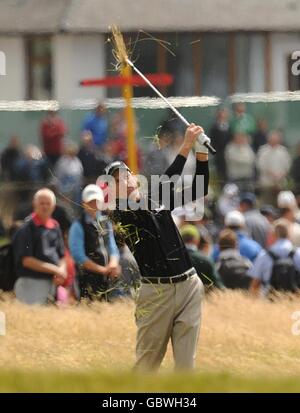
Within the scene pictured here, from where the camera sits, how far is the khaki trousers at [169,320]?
1055 cm

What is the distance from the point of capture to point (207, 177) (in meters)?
10.6

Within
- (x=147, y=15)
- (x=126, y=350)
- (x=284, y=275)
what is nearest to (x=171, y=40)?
(x=147, y=15)

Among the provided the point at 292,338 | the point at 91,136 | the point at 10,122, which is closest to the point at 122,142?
the point at 91,136

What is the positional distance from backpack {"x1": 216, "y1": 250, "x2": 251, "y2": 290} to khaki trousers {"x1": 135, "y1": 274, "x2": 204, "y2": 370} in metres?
4.42

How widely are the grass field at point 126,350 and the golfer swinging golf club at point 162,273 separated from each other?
0.60ft

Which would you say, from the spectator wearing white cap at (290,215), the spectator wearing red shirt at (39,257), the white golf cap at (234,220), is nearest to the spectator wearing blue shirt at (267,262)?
the spectator wearing white cap at (290,215)

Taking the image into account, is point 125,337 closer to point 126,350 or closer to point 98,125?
point 126,350

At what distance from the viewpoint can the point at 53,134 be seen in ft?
57.5

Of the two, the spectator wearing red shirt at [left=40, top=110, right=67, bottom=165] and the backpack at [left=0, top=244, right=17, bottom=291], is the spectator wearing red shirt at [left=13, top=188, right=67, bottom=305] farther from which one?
the spectator wearing red shirt at [left=40, top=110, right=67, bottom=165]

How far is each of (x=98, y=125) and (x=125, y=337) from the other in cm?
377

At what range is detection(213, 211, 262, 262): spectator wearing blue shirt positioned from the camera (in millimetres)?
15492

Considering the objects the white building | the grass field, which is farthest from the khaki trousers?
the white building

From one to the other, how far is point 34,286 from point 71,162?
9.02ft

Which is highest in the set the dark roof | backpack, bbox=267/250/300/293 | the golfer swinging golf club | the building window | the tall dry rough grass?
the dark roof
